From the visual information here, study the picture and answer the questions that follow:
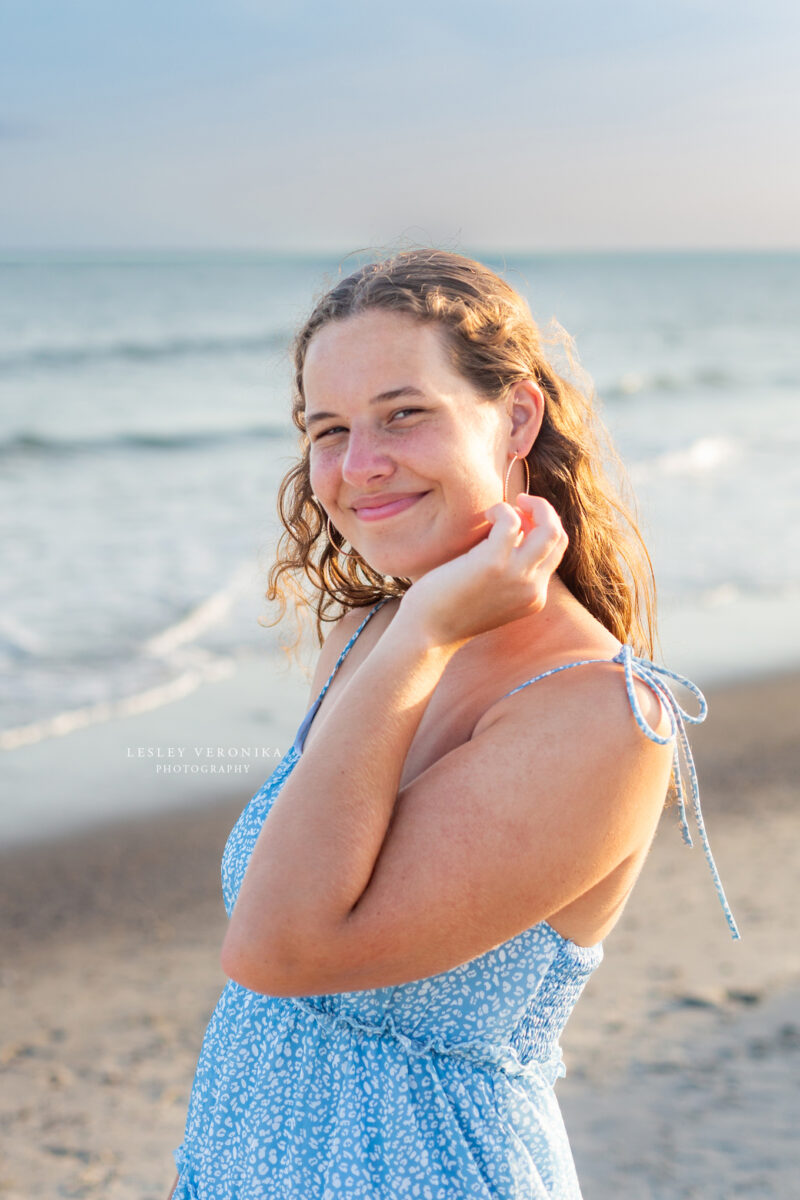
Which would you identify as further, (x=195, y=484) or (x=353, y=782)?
(x=195, y=484)

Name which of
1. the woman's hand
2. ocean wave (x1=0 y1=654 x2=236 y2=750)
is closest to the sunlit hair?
the woman's hand

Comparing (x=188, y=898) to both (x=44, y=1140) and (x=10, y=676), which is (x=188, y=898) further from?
(x=10, y=676)

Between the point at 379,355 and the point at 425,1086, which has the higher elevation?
the point at 379,355

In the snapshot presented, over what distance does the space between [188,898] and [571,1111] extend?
95.9 inches

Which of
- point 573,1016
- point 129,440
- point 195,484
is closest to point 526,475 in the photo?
point 573,1016

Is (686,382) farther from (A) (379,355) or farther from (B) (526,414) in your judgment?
(A) (379,355)

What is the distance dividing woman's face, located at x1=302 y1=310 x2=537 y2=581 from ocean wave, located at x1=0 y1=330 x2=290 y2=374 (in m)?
29.8

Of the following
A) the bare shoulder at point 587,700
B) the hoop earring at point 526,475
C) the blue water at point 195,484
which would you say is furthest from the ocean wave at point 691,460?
the bare shoulder at point 587,700

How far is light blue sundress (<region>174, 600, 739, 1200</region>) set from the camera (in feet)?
6.06

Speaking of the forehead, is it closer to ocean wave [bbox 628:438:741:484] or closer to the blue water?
the blue water

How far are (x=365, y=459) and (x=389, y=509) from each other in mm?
102

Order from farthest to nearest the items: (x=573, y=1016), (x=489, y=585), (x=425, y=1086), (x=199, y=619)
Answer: (x=199, y=619)
(x=573, y=1016)
(x=425, y=1086)
(x=489, y=585)

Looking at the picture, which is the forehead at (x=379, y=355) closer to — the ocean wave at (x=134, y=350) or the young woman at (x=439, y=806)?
the young woman at (x=439, y=806)

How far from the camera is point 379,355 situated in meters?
1.95
